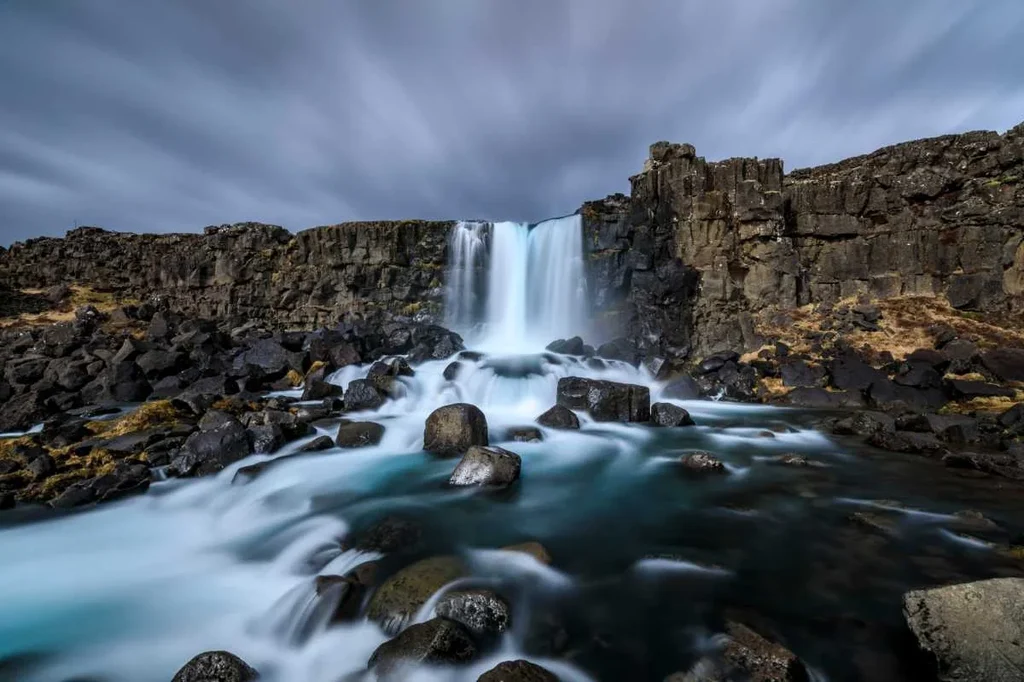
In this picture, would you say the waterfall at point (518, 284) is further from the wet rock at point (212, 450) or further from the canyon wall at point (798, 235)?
the wet rock at point (212, 450)

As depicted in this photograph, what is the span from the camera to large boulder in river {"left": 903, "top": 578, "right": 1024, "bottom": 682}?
3.36 meters

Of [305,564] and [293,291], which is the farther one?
[293,291]

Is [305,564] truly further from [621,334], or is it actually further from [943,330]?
[943,330]

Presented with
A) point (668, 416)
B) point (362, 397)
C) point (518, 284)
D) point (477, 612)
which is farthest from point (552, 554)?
point (518, 284)

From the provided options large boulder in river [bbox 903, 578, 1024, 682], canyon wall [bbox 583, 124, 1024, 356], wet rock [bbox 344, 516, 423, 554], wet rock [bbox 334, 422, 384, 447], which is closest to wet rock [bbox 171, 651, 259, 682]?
wet rock [bbox 344, 516, 423, 554]

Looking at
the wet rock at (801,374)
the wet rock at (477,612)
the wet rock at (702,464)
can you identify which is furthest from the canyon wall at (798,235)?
the wet rock at (477,612)

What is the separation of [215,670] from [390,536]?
9.15 ft

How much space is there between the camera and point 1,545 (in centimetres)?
682

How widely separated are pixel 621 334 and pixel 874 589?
18225mm

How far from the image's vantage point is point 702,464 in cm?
947

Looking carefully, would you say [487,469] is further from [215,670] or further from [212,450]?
[212,450]

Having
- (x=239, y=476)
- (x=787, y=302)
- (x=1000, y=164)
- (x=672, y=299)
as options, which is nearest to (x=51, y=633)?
(x=239, y=476)

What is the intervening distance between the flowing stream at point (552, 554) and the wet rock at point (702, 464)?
0.45 meters

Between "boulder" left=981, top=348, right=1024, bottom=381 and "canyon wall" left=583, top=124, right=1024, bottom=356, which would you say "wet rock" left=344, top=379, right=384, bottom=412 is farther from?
"boulder" left=981, top=348, right=1024, bottom=381
